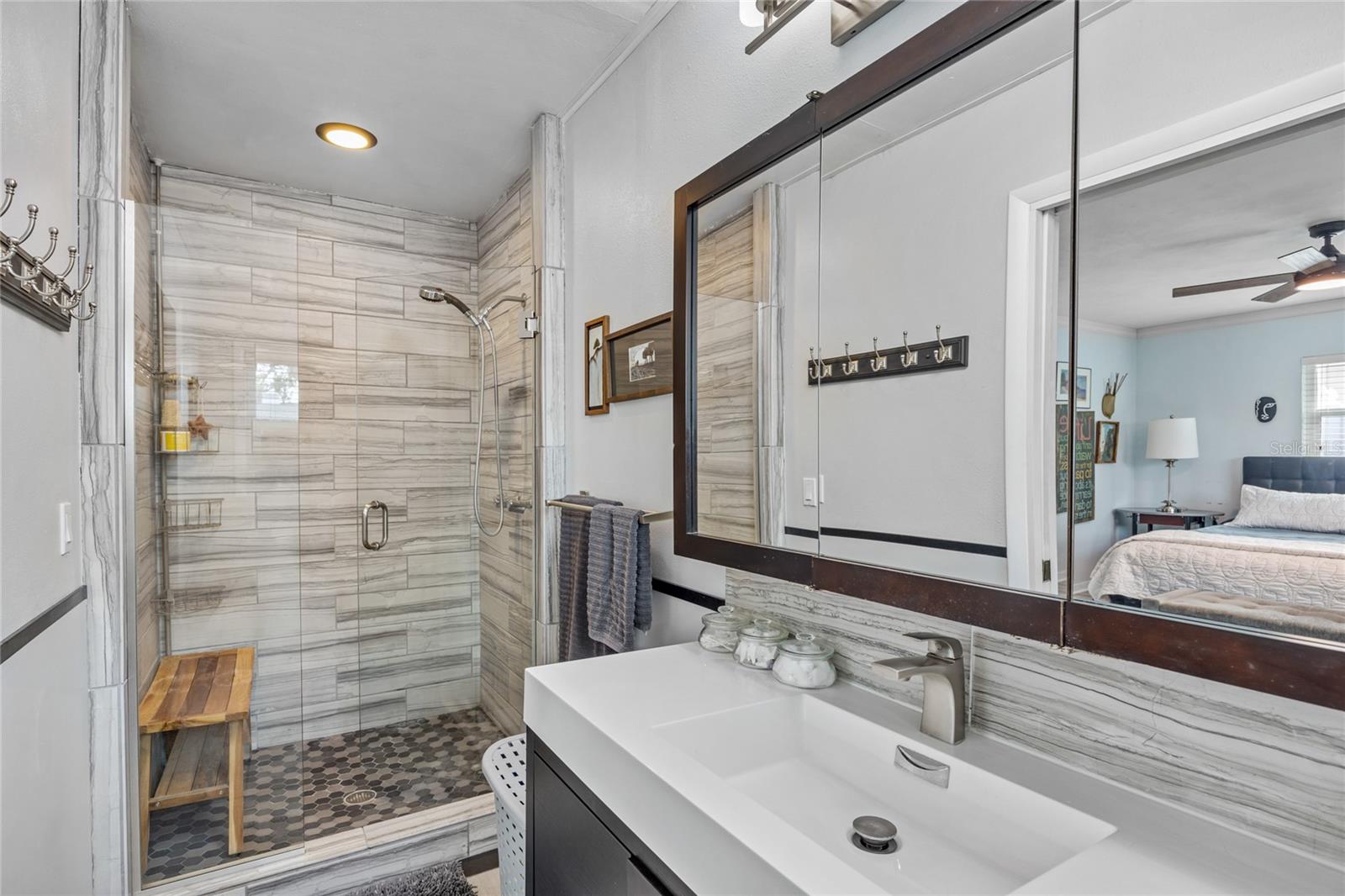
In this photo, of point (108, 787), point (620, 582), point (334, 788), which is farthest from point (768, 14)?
point (334, 788)

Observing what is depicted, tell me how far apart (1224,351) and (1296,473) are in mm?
137

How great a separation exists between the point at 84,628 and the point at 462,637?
3.63 feet

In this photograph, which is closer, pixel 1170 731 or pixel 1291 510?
pixel 1291 510

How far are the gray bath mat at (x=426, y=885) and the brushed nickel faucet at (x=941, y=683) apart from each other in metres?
1.73

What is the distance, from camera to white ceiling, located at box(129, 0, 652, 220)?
1938 mm

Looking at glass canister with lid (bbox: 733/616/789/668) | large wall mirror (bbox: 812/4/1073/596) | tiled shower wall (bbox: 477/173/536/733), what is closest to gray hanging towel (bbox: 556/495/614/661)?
tiled shower wall (bbox: 477/173/536/733)

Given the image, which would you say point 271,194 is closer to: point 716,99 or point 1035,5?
point 716,99

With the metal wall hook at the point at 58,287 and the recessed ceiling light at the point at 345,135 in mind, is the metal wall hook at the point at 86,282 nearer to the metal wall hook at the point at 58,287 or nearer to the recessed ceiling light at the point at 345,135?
the metal wall hook at the point at 58,287

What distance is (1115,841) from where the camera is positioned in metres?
0.75

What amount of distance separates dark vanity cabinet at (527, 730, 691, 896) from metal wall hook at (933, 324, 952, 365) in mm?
797

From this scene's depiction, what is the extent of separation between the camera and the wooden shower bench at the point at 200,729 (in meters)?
2.00

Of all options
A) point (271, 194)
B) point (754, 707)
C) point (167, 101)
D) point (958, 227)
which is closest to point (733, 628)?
point (754, 707)

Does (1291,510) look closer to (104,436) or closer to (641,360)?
(641,360)

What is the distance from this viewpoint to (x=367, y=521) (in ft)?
7.94
